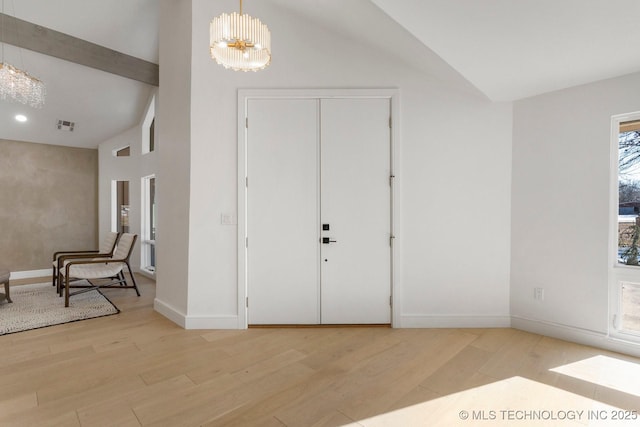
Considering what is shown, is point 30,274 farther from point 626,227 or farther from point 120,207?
point 626,227

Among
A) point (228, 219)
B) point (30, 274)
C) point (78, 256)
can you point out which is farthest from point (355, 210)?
point (30, 274)

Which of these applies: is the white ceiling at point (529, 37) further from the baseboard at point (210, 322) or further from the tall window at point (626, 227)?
the baseboard at point (210, 322)

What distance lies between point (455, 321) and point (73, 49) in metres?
5.99

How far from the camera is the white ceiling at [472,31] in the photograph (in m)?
1.87

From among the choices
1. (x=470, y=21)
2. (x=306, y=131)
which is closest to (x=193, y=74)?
(x=306, y=131)

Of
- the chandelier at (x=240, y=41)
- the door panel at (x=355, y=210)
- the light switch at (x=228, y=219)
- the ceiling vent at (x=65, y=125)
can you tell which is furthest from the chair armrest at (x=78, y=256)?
the chandelier at (x=240, y=41)

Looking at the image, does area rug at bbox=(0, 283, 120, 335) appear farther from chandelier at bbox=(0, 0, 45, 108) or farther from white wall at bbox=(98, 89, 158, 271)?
chandelier at bbox=(0, 0, 45, 108)

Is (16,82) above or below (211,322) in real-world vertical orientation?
above

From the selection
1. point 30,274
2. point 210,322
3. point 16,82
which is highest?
point 16,82

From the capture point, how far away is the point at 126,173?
19.6 ft

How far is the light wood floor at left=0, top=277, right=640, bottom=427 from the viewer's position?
1718mm

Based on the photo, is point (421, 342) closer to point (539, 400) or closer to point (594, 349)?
point (539, 400)

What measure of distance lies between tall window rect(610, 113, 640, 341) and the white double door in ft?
6.31

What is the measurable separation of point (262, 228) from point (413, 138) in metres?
1.80
